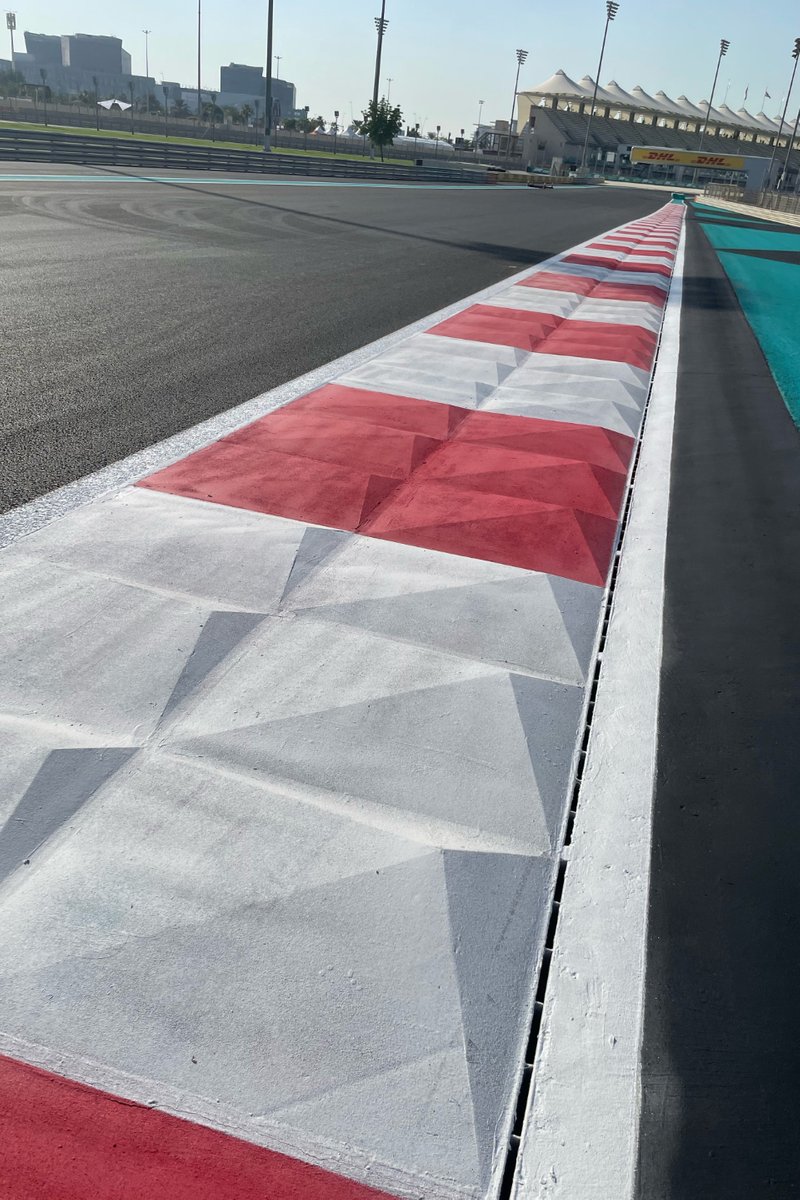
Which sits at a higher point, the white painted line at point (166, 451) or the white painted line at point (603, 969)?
the white painted line at point (166, 451)

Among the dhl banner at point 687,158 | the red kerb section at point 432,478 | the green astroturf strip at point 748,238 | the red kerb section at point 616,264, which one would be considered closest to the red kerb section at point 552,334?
the red kerb section at point 432,478

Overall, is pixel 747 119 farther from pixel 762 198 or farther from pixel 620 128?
pixel 762 198

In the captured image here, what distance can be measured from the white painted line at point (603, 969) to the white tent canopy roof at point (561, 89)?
15411cm

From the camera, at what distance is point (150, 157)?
32531mm

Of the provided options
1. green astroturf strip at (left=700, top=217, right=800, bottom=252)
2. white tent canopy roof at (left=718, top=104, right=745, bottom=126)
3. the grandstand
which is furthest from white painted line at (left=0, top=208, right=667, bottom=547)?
white tent canopy roof at (left=718, top=104, right=745, bottom=126)

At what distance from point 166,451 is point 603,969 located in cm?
417

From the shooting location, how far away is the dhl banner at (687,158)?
12535 cm

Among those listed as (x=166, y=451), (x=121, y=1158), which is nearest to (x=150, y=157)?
(x=166, y=451)

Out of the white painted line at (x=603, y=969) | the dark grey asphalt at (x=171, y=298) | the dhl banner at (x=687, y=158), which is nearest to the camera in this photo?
the white painted line at (x=603, y=969)

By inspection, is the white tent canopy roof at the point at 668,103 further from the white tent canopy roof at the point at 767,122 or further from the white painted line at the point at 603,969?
the white painted line at the point at 603,969

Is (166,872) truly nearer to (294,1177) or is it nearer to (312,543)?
(294,1177)

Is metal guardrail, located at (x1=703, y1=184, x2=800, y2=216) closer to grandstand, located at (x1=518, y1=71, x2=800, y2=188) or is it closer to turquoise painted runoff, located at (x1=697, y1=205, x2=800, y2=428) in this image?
turquoise painted runoff, located at (x1=697, y1=205, x2=800, y2=428)

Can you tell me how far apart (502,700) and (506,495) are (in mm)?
2280

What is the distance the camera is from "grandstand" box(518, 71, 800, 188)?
424 feet
